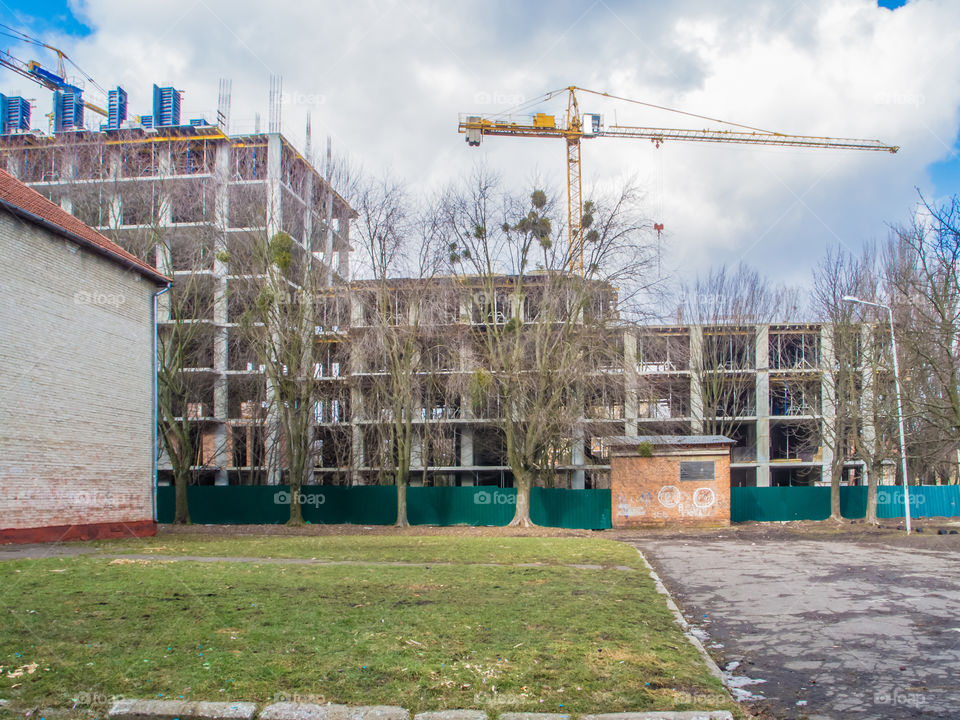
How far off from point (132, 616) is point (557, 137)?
194 ft

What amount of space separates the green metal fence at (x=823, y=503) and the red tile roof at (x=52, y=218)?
2807 cm

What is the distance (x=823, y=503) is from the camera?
36688 mm

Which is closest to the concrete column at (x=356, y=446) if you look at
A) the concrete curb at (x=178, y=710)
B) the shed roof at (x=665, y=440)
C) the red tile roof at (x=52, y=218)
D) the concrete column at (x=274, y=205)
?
the concrete column at (x=274, y=205)

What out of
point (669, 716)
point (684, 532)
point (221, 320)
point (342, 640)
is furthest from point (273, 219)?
point (669, 716)

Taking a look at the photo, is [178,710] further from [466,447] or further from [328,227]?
[466,447]

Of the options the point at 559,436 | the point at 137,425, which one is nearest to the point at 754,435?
the point at 559,436

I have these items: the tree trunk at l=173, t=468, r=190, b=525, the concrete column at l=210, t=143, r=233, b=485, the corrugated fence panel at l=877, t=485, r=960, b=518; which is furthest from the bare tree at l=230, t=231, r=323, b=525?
the corrugated fence panel at l=877, t=485, r=960, b=518

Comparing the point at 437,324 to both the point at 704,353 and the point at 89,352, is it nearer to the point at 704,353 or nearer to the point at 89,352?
the point at 89,352

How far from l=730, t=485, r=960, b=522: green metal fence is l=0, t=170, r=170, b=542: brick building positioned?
26.4 metres

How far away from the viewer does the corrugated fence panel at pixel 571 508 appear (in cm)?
3325

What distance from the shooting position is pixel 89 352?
20266mm

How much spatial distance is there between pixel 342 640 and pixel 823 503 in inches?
1380

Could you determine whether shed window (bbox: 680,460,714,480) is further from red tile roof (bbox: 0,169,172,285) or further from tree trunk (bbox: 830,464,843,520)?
red tile roof (bbox: 0,169,172,285)

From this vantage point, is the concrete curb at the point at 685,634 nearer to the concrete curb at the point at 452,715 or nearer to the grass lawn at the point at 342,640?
the grass lawn at the point at 342,640
